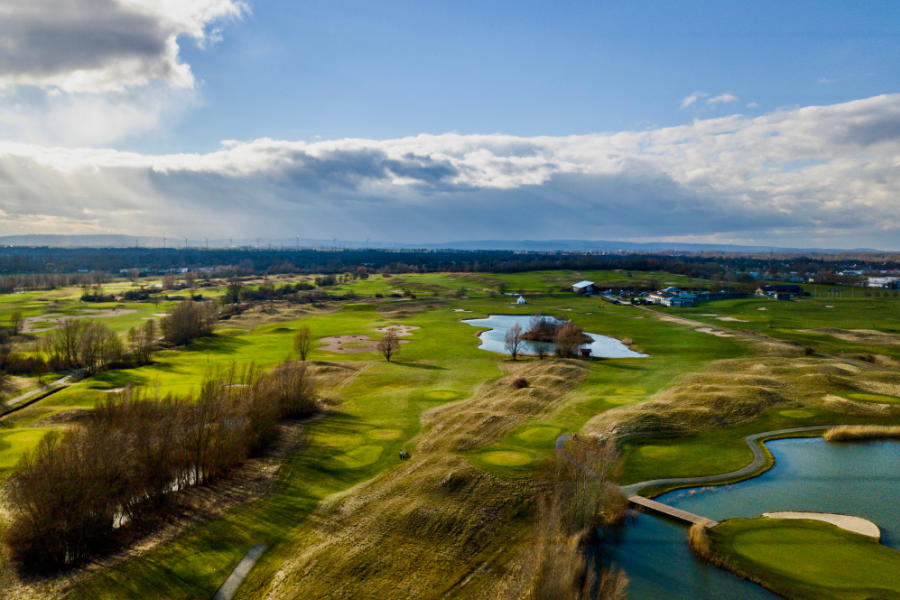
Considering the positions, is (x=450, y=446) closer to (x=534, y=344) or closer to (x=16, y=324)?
(x=534, y=344)

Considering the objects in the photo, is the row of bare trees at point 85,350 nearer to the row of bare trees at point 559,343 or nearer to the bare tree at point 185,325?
the bare tree at point 185,325

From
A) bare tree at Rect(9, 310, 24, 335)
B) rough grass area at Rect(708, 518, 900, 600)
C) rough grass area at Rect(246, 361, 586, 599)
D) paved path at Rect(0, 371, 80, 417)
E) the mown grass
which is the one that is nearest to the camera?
rough grass area at Rect(708, 518, 900, 600)

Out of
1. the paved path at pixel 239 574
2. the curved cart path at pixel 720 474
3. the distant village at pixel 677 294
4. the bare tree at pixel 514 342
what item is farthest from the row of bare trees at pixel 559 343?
the distant village at pixel 677 294

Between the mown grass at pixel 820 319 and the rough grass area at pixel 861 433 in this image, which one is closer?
the rough grass area at pixel 861 433

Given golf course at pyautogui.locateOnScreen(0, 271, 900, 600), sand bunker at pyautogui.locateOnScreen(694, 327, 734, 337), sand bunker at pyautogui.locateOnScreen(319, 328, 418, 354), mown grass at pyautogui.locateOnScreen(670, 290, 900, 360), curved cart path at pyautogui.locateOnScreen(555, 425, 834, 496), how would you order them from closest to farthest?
golf course at pyautogui.locateOnScreen(0, 271, 900, 600) < curved cart path at pyautogui.locateOnScreen(555, 425, 834, 496) < mown grass at pyautogui.locateOnScreen(670, 290, 900, 360) < sand bunker at pyautogui.locateOnScreen(319, 328, 418, 354) < sand bunker at pyautogui.locateOnScreen(694, 327, 734, 337)

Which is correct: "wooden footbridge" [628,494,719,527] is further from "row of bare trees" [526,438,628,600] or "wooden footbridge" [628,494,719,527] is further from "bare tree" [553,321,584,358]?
"bare tree" [553,321,584,358]

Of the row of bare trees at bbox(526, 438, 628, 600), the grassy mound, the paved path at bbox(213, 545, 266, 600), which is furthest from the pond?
the paved path at bbox(213, 545, 266, 600)
